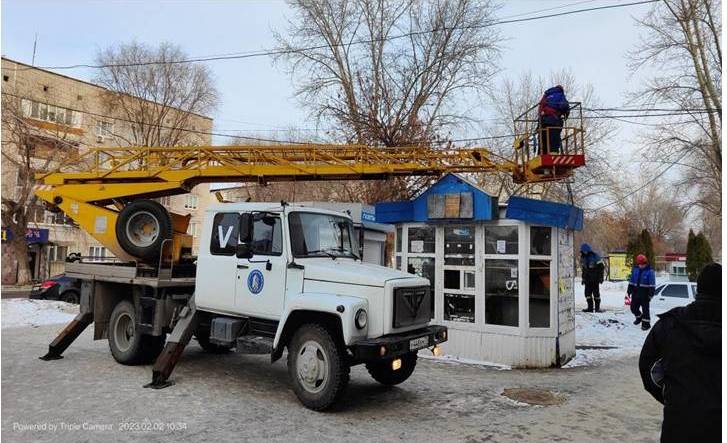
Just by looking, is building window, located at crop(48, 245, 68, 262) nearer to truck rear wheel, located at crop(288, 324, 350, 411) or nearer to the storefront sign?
the storefront sign

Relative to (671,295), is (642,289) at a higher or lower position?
higher

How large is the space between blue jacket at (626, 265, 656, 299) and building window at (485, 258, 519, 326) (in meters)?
5.62

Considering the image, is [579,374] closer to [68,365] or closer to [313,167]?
[313,167]

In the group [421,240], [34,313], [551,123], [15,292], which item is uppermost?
[551,123]

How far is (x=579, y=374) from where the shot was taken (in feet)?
29.1

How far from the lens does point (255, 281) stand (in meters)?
6.95

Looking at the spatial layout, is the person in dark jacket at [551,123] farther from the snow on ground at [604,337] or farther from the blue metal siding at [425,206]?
the snow on ground at [604,337]

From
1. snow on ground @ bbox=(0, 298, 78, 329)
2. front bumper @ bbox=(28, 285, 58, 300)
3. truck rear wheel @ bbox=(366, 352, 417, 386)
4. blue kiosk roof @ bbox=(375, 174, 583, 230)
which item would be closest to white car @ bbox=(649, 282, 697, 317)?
blue kiosk roof @ bbox=(375, 174, 583, 230)

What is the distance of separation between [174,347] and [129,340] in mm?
1892

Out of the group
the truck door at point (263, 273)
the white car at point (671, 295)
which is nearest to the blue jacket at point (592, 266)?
the white car at point (671, 295)

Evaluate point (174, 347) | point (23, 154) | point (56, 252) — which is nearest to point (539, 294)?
point (174, 347)

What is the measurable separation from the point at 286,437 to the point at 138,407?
2091 mm

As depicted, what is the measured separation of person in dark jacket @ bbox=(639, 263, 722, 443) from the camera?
2.54 m

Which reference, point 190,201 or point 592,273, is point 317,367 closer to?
point 592,273
